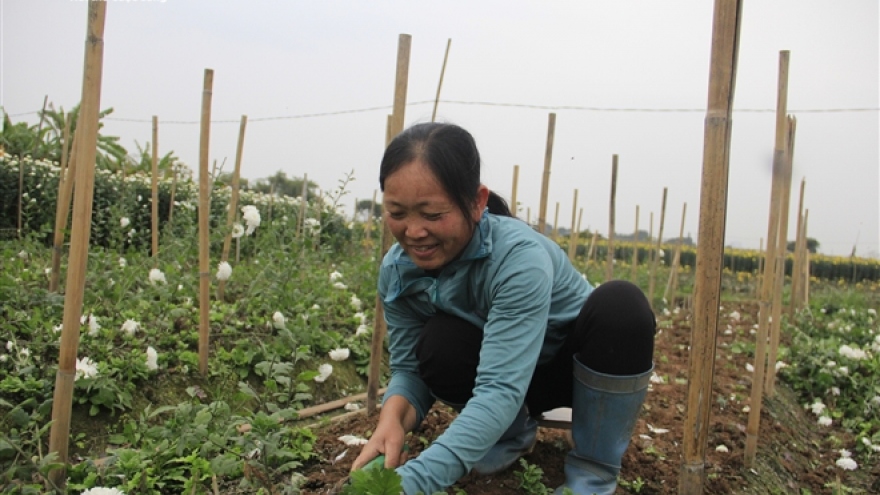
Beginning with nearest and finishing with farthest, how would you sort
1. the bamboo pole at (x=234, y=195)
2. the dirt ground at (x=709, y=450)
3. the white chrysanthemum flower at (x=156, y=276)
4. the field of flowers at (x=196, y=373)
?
the field of flowers at (x=196, y=373) < the dirt ground at (x=709, y=450) < the white chrysanthemum flower at (x=156, y=276) < the bamboo pole at (x=234, y=195)

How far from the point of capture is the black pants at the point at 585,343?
5.68 ft

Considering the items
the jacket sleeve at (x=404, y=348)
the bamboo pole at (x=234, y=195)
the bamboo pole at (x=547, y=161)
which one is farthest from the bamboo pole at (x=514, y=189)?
the jacket sleeve at (x=404, y=348)

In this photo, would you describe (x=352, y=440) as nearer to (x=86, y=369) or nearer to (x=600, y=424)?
(x=600, y=424)

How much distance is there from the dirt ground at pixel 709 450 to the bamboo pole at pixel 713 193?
1.75 ft

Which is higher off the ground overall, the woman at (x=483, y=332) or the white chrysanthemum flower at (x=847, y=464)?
the woman at (x=483, y=332)

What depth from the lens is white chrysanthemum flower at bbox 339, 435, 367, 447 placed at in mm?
2137

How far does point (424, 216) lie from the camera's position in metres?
1.55

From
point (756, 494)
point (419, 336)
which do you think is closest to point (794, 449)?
point (756, 494)

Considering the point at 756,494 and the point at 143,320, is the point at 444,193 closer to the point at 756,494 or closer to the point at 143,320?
the point at 756,494

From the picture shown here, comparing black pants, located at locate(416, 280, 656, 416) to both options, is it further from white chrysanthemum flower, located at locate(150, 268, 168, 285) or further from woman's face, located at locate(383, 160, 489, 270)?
white chrysanthemum flower, located at locate(150, 268, 168, 285)

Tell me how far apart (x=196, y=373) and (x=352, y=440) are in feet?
3.11

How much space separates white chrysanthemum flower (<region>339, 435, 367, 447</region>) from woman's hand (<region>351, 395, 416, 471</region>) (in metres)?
0.39

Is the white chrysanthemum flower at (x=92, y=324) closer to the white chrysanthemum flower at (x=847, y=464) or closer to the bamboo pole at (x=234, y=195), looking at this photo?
the bamboo pole at (x=234, y=195)

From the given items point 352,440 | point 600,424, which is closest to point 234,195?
point 352,440
